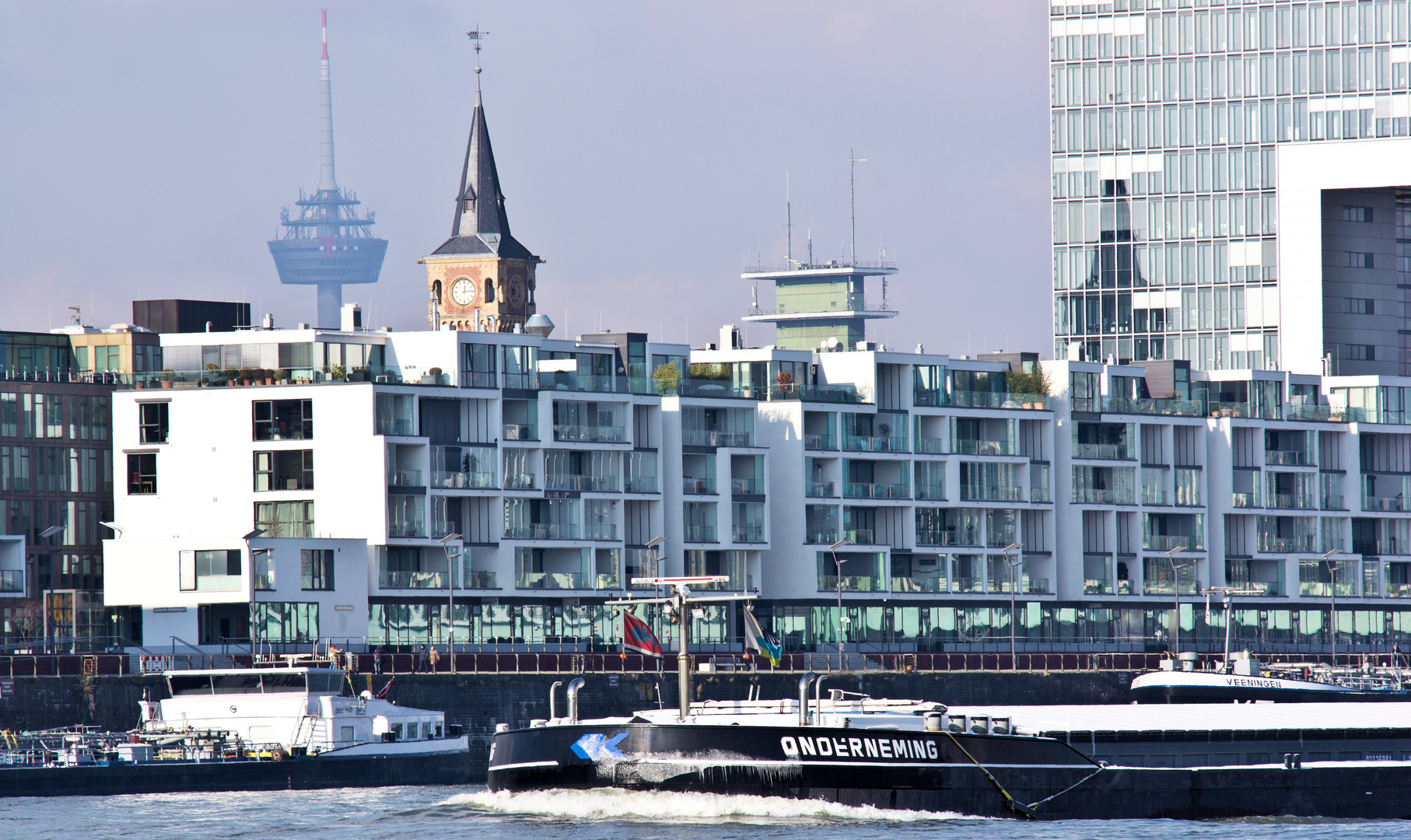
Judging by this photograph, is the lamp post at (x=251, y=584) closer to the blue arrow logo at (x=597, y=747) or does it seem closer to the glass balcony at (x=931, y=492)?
the glass balcony at (x=931, y=492)

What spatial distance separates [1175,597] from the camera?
518ft

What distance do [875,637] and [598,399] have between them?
73.7 feet

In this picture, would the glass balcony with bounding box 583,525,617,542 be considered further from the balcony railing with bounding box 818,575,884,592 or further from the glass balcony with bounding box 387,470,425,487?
the balcony railing with bounding box 818,575,884,592

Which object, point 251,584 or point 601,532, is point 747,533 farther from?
point 251,584

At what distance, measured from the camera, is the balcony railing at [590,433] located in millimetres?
139125

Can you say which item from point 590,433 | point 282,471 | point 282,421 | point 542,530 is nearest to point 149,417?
point 282,421

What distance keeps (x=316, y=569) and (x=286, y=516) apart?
5.31m

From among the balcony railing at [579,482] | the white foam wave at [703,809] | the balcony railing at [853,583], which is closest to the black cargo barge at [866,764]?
the white foam wave at [703,809]

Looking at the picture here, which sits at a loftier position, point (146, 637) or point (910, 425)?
point (910, 425)

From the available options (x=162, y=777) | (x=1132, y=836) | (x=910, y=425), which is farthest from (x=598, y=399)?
(x=1132, y=836)

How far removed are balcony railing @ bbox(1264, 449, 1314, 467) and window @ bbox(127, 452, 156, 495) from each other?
72349 millimetres

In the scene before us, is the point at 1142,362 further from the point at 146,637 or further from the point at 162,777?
the point at 162,777

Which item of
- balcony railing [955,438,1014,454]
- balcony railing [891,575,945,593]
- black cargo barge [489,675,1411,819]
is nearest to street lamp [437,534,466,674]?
balcony railing [891,575,945,593]

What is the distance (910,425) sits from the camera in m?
153
